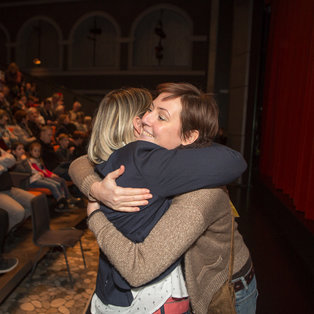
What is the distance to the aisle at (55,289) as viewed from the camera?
8.56ft

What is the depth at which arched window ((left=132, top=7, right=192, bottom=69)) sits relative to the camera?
46.4 feet

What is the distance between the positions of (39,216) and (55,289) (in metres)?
0.73

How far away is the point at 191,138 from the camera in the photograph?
1097mm

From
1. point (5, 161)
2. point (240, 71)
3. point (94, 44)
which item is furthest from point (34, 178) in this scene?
point (94, 44)

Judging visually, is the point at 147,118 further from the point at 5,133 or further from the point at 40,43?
the point at 40,43

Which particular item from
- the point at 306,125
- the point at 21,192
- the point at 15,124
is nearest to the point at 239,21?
the point at 306,125

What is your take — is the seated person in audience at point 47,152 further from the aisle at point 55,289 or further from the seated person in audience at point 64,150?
the aisle at point 55,289

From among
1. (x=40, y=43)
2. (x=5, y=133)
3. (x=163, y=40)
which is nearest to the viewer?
(x=5, y=133)

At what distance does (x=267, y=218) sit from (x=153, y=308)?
4680 mm

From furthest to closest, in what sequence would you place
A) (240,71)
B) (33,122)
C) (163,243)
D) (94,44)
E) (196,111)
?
1. (94,44)
2. (240,71)
3. (33,122)
4. (196,111)
5. (163,243)

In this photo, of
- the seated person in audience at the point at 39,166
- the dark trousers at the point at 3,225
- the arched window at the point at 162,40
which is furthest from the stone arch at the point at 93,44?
the dark trousers at the point at 3,225

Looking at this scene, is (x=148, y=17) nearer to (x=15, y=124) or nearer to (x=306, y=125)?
Result: (x=15, y=124)

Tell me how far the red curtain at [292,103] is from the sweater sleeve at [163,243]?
131 inches

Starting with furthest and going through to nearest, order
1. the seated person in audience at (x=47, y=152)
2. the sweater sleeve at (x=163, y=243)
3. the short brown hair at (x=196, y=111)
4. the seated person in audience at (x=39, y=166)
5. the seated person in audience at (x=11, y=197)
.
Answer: the seated person in audience at (x=47, y=152), the seated person in audience at (x=39, y=166), the seated person in audience at (x=11, y=197), the short brown hair at (x=196, y=111), the sweater sleeve at (x=163, y=243)
